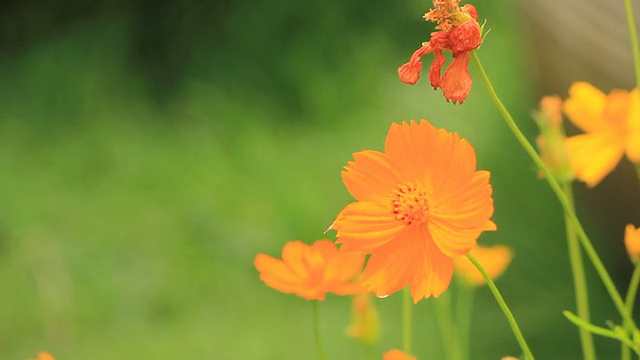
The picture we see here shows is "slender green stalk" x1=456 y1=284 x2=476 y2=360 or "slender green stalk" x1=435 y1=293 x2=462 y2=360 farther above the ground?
"slender green stalk" x1=456 y1=284 x2=476 y2=360

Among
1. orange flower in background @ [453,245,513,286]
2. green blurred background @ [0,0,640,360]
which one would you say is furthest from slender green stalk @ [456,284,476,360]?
orange flower in background @ [453,245,513,286]

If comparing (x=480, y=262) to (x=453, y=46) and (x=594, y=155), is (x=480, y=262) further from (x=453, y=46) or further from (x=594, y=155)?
(x=453, y=46)

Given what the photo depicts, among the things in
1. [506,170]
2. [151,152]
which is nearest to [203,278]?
[151,152]

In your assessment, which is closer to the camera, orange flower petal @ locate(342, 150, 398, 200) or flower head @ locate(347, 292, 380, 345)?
orange flower petal @ locate(342, 150, 398, 200)

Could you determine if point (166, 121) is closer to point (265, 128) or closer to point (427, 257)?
point (265, 128)

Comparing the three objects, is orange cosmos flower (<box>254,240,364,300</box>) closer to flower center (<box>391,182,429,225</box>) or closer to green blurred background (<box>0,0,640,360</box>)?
flower center (<box>391,182,429,225</box>)

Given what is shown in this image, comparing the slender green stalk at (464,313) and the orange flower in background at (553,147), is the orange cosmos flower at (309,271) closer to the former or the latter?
the orange flower in background at (553,147)

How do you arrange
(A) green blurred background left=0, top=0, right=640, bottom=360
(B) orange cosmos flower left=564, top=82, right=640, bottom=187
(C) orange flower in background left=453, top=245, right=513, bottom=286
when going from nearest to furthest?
1. (B) orange cosmos flower left=564, top=82, right=640, bottom=187
2. (C) orange flower in background left=453, top=245, right=513, bottom=286
3. (A) green blurred background left=0, top=0, right=640, bottom=360
